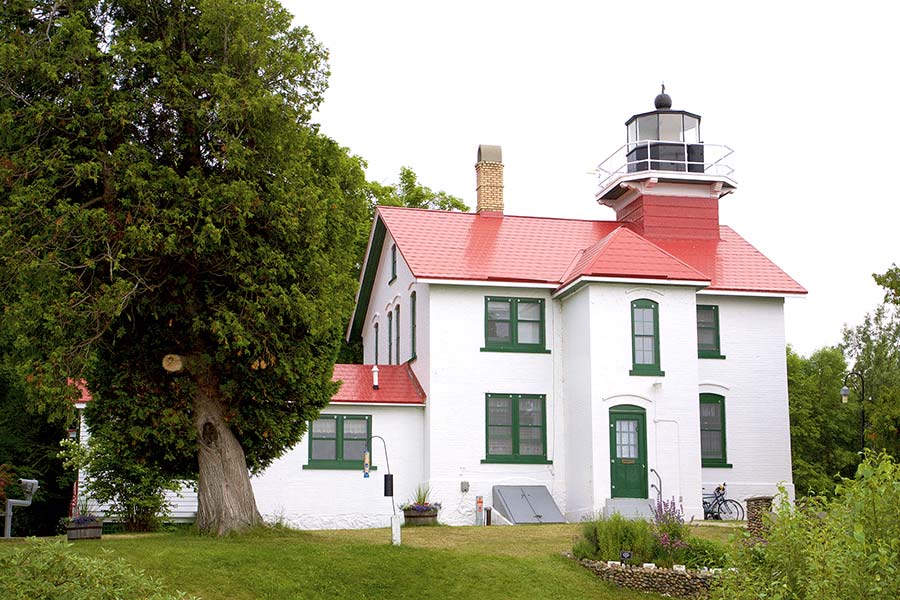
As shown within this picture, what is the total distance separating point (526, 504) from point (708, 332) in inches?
246

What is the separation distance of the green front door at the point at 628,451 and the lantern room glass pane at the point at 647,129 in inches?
389

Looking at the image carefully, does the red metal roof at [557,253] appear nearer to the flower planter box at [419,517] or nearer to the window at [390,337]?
the window at [390,337]

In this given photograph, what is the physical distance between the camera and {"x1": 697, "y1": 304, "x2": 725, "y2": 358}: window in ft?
86.5

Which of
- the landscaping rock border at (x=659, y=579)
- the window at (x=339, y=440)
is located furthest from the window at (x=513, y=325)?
A: the landscaping rock border at (x=659, y=579)

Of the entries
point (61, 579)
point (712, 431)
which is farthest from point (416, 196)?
point (61, 579)

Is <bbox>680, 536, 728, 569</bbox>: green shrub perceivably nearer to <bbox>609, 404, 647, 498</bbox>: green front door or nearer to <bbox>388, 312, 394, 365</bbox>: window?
<bbox>609, 404, 647, 498</bbox>: green front door

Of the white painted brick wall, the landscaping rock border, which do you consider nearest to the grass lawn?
the landscaping rock border

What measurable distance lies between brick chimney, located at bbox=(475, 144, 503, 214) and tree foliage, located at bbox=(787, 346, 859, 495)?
14.5 m

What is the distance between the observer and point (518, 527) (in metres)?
21.4

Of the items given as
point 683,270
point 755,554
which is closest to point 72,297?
point 755,554

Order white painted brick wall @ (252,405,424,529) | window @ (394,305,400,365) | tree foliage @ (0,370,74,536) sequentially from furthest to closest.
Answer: tree foliage @ (0,370,74,536)
window @ (394,305,400,365)
white painted brick wall @ (252,405,424,529)

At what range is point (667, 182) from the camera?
2891 centimetres

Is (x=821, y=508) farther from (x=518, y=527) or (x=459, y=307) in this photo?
(x=459, y=307)

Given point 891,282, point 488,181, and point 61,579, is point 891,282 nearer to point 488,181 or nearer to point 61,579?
point 488,181
